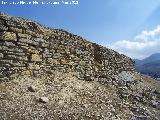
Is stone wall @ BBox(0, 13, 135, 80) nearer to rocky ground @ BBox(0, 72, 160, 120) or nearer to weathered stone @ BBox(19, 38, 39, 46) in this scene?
weathered stone @ BBox(19, 38, 39, 46)

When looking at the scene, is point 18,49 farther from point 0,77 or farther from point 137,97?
point 137,97

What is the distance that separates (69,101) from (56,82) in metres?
1.13

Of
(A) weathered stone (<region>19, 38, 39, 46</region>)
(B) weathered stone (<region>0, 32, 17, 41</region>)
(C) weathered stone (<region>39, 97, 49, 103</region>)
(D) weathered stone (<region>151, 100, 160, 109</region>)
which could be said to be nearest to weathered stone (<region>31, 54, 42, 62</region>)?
(A) weathered stone (<region>19, 38, 39, 46</region>)

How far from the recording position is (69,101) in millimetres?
9641

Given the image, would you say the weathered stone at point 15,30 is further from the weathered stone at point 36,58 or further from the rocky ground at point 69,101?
the rocky ground at point 69,101

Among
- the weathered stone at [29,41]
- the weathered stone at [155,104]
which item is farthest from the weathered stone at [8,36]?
the weathered stone at [155,104]

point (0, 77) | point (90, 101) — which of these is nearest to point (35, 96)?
point (0, 77)

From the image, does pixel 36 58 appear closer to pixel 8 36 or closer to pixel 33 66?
pixel 33 66

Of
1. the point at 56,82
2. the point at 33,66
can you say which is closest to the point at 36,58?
the point at 33,66

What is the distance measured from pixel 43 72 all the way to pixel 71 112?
7.25ft

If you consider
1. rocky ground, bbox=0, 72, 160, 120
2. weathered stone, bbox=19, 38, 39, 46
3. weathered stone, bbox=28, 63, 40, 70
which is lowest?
rocky ground, bbox=0, 72, 160, 120

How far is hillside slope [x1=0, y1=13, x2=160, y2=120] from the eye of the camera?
8.57m

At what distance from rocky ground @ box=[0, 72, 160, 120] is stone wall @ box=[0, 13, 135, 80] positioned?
1.21ft

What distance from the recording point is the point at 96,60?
1448 centimetres
